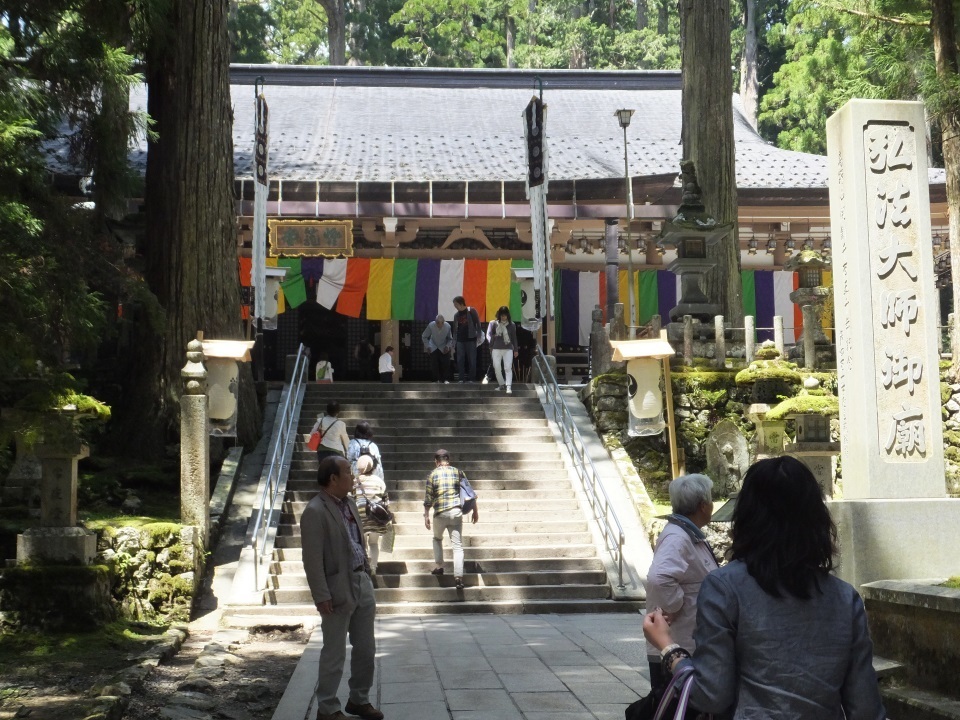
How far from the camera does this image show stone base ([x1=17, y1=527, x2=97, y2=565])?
927 cm

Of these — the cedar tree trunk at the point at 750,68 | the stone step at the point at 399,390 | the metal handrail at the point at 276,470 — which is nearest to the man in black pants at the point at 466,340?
the stone step at the point at 399,390

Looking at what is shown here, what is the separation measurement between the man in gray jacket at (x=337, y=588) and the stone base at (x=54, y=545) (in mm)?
4507

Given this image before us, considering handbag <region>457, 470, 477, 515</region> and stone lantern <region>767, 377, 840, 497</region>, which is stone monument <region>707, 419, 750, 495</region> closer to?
stone lantern <region>767, 377, 840, 497</region>

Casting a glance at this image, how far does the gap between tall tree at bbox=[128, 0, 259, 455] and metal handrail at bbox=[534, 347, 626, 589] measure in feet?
13.8

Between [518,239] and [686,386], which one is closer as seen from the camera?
[686,386]

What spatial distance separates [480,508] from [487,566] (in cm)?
156

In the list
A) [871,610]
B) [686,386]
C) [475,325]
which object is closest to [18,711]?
[871,610]

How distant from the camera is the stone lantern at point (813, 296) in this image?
15.5 metres

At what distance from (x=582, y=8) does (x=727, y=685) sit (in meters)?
40.6

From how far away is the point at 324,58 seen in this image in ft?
140

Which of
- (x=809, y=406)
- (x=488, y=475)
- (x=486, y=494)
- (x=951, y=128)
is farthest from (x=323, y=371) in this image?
(x=951, y=128)

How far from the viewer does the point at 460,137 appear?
2389 cm

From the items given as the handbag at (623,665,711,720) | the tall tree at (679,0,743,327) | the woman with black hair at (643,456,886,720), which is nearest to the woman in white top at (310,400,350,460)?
the tall tree at (679,0,743,327)

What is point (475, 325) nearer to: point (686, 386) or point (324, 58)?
point (686, 386)
